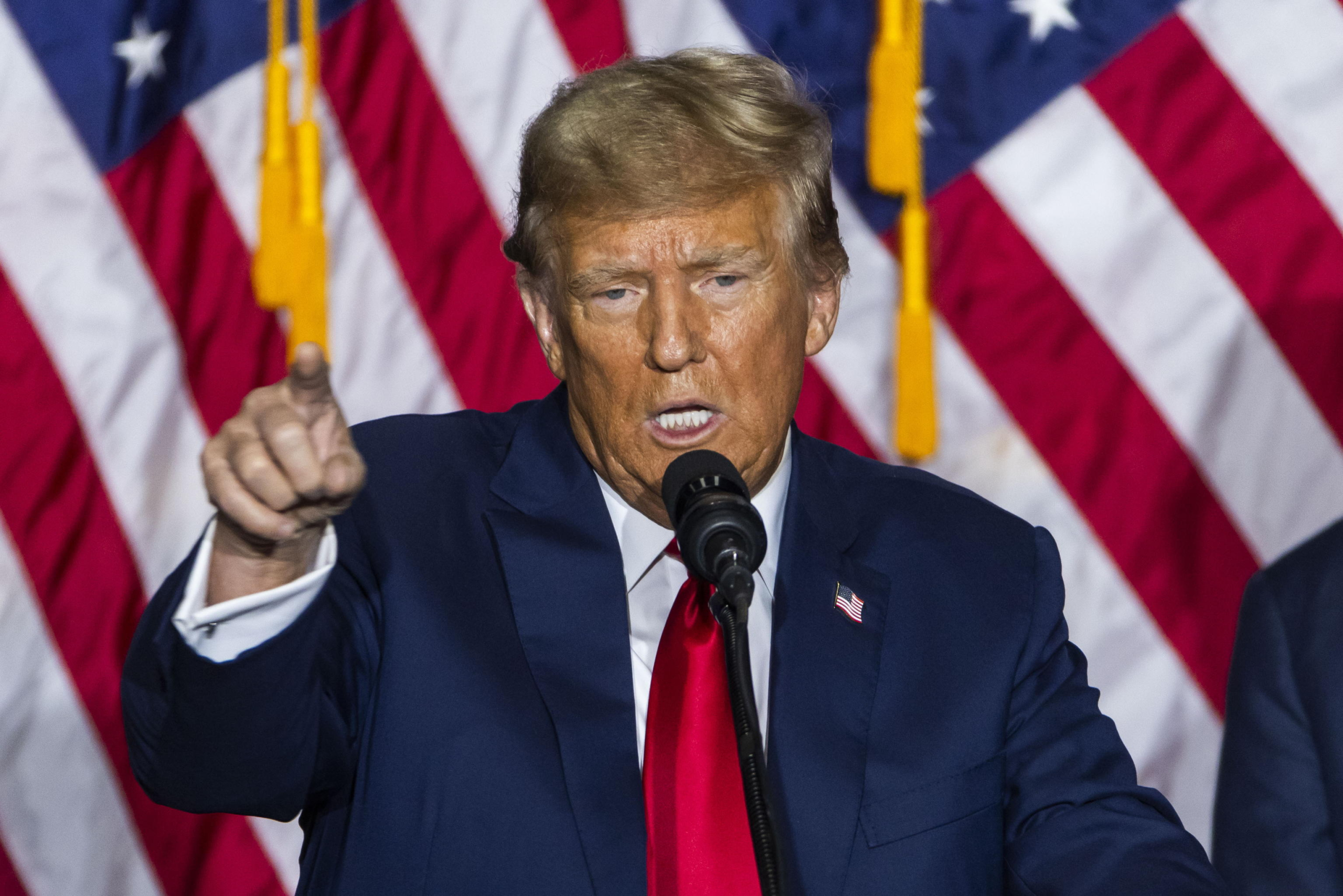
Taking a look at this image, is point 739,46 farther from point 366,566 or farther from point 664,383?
point 366,566

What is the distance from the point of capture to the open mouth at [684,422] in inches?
57.1

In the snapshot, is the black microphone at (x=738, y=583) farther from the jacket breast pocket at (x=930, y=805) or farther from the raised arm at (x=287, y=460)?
the jacket breast pocket at (x=930, y=805)

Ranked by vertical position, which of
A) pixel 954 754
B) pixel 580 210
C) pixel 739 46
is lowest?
pixel 954 754

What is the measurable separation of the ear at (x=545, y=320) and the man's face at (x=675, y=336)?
0.14 ft

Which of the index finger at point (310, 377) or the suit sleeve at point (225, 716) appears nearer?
the index finger at point (310, 377)

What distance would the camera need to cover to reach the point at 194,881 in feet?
8.36

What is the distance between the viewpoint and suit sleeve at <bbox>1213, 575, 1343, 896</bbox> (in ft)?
5.99

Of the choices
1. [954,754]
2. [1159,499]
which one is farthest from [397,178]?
[954,754]

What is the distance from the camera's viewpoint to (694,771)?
4.22ft

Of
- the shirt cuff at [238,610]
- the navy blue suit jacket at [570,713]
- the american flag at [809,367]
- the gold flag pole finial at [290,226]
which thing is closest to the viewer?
the shirt cuff at [238,610]

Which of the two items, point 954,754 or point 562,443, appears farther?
point 562,443

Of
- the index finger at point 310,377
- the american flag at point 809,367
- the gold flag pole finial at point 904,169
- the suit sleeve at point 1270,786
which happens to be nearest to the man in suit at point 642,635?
the index finger at point 310,377

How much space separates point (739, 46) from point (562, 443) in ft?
4.54

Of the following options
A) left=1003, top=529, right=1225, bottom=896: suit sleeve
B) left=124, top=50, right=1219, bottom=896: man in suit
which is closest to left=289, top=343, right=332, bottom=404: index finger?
left=124, top=50, right=1219, bottom=896: man in suit
